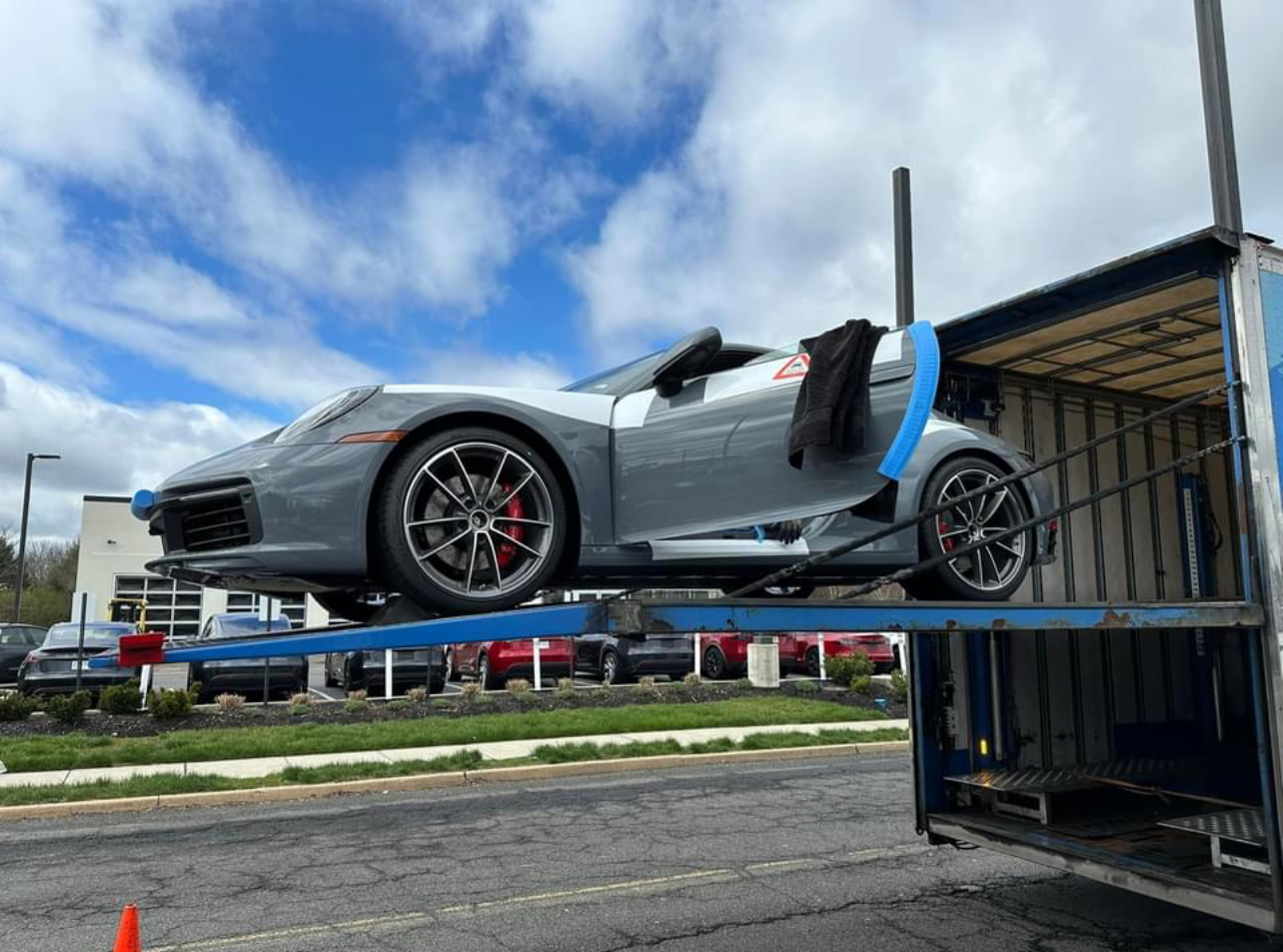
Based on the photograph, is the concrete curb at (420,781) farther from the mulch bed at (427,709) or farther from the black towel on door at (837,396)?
the black towel on door at (837,396)

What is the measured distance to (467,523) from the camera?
3.73m

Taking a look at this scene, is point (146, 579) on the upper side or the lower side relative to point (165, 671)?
upper

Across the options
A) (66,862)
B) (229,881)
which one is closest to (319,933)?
(229,881)

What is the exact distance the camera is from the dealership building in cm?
2838

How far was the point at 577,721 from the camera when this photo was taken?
11.7 m

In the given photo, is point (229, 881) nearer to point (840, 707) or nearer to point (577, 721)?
point (577, 721)

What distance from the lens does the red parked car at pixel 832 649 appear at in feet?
61.5

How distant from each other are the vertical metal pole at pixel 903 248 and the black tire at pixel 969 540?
0.89 m

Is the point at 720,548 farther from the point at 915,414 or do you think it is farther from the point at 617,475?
the point at 915,414

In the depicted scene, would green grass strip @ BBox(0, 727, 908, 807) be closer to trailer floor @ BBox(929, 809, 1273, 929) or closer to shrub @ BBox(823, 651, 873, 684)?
shrub @ BBox(823, 651, 873, 684)

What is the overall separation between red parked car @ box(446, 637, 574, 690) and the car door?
1140 centimetres

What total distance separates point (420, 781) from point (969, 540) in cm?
584

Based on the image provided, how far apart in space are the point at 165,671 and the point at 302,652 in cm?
1079

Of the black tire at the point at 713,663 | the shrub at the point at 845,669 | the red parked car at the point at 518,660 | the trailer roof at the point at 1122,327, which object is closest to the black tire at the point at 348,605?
the trailer roof at the point at 1122,327
